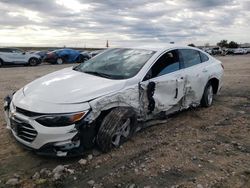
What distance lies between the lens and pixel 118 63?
17.9 ft

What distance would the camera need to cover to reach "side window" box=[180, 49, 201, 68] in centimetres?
632

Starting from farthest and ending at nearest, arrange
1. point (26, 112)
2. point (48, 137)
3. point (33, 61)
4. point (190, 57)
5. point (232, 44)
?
point (232, 44), point (33, 61), point (190, 57), point (26, 112), point (48, 137)

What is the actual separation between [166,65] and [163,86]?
0.48m

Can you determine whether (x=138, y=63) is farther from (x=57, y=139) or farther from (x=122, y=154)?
(x=57, y=139)

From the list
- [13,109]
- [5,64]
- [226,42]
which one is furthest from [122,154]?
[226,42]

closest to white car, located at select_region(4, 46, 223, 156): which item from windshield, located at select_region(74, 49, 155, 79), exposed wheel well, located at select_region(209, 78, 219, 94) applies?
windshield, located at select_region(74, 49, 155, 79)

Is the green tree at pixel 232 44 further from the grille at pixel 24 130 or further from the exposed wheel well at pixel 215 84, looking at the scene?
the grille at pixel 24 130

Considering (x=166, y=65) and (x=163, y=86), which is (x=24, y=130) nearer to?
(x=163, y=86)

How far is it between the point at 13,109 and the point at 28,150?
619mm

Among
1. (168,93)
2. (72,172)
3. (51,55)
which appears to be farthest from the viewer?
(51,55)

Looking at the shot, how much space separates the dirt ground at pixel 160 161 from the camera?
12.4 ft

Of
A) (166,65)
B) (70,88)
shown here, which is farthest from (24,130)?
(166,65)

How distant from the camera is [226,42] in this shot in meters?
95.5

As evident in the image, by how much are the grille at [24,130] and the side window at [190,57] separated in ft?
10.9
